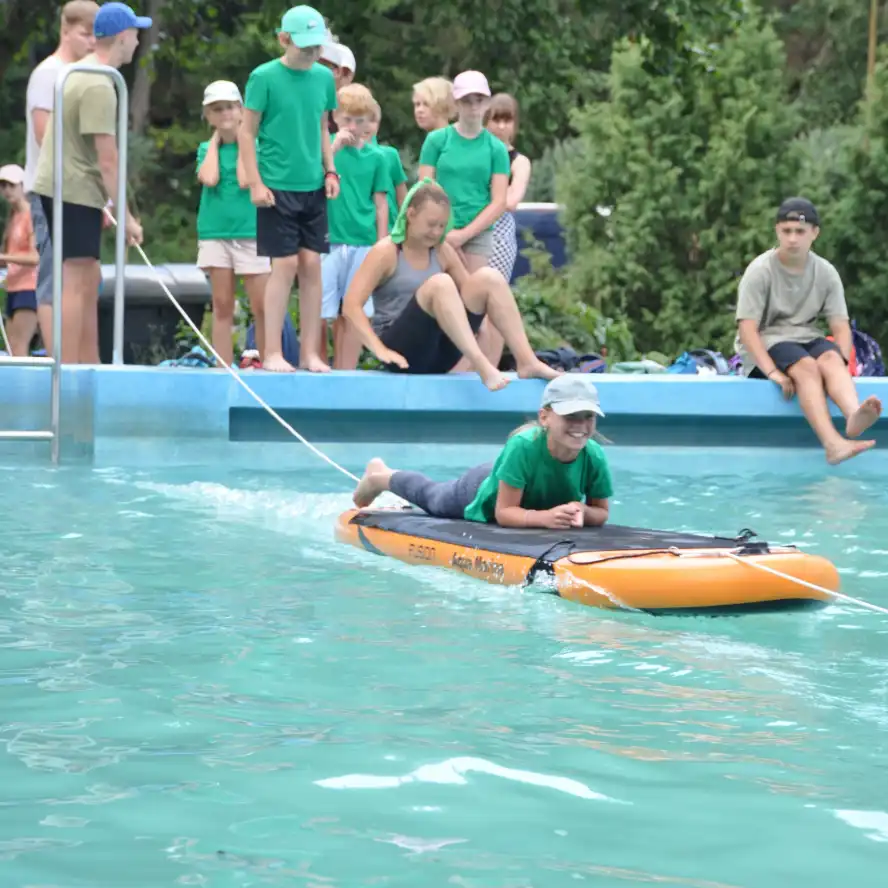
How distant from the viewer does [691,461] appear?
35.8 ft

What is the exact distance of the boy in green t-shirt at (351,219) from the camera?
11.6m

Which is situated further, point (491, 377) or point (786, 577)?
point (491, 377)

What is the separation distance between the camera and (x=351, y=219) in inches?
459

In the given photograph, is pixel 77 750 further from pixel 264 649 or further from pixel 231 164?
pixel 231 164

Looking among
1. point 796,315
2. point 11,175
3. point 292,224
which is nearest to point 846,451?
point 796,315

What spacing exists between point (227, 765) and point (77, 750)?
400 mm

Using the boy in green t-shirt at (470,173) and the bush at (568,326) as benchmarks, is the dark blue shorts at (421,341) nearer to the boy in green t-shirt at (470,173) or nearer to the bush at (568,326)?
the boy in green t-shirt at (470,173)

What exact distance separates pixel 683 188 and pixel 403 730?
474 inches

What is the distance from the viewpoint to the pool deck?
35.1 ft

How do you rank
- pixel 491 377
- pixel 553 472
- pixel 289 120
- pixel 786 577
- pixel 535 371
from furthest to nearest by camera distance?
1. pixel 535 371
2. pixel 289 120
3. pixel 491 377
4. pixel 553 472
5. pixel 786 577

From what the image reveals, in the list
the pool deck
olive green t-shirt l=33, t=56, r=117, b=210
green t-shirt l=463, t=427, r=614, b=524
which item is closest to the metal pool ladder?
olive green t-shirt l=33, t=56, r=117, b=210

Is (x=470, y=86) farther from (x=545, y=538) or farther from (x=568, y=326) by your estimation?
(x=545, y=538)

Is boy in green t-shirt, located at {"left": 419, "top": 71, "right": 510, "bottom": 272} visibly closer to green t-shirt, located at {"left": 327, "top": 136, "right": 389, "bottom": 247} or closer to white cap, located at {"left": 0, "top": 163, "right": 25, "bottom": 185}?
green t-shirt, located at {"left": 327, "top": 136, "right": 389, "bottom": 247}

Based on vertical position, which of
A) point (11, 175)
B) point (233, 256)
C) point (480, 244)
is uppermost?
point (11, 175)
